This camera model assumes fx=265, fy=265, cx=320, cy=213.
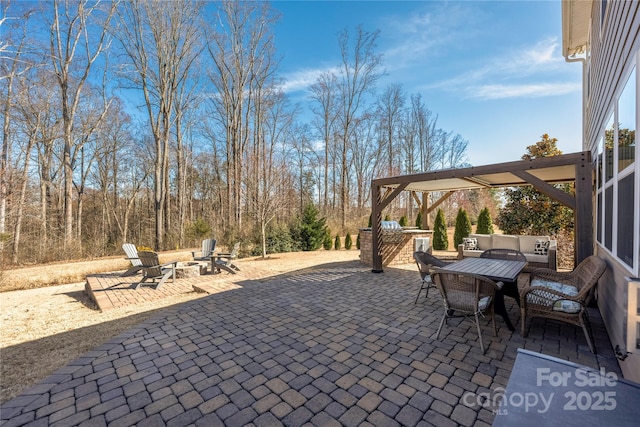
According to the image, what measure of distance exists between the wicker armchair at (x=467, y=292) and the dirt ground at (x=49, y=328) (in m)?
4.33

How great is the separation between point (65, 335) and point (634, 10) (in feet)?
22.8

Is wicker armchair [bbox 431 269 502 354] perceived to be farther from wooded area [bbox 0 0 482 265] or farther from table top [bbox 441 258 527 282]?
wooded area [bbox 0 0 482 265]

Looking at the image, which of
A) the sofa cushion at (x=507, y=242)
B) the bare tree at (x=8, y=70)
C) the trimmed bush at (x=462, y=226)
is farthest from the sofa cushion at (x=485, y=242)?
the bare tree at (x=8, y=70)

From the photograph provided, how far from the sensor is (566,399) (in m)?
1.11

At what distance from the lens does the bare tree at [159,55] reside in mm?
12758

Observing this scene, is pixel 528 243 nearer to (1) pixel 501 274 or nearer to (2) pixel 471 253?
(2) pixel 471 253

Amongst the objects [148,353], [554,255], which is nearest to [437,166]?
[554,255]

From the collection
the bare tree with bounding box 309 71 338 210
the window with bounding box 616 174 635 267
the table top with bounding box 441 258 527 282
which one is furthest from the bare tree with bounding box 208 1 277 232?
the window with bounding box 616 174 635 267

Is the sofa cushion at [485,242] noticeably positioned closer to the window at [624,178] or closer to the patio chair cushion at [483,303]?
the window at [624,178]

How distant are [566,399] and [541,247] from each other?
8.14 metres

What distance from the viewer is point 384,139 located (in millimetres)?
20203

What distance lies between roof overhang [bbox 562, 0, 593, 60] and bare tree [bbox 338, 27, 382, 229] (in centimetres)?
1177

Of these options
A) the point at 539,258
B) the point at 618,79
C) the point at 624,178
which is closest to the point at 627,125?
the point at 624,178

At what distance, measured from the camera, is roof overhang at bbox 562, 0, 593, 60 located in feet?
18.6
